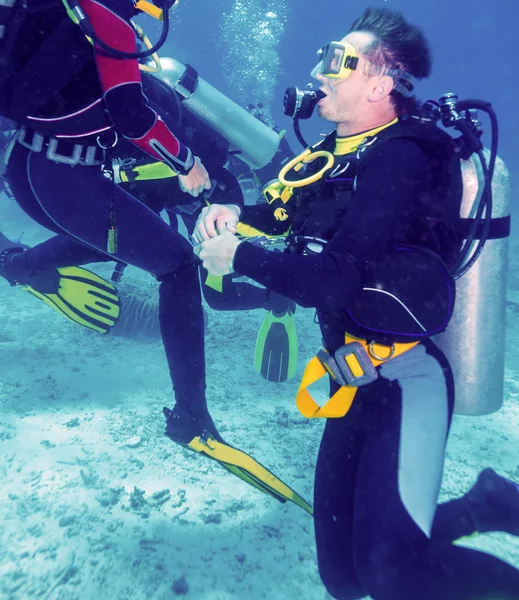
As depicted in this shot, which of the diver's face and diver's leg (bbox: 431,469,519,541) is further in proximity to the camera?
diver's leg (bbox: 431,469,519,541)

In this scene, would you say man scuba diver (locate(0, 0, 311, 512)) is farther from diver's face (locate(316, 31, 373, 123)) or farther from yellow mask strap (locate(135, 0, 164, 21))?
diver's face (locate(316, 31, 373, 123))

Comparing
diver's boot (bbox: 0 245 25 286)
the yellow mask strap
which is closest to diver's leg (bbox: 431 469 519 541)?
the yellow mask strap

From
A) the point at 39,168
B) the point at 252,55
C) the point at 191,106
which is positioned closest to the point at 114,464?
the point at 39,168

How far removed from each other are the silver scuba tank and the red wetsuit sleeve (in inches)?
86.2

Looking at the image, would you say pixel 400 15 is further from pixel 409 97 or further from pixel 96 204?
pixel 96 204

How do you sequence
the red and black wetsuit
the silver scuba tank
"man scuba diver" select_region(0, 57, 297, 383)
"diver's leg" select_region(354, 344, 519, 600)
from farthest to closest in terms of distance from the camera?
"man scuba diver" select_region(0, 57, 297, 383), the silver scuba tank, the red and black wetsuit, "diver's leg" select_region(354, 344, 519, 600)

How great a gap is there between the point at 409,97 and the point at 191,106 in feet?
13.1

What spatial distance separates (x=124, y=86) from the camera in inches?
77.5

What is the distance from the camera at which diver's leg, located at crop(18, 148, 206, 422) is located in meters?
2.23

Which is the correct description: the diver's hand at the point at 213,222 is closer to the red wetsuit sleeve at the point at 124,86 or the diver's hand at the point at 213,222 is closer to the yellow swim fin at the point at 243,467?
the red wetsuit sleeve at the point at 124,86

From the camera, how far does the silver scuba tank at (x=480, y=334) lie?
277cm

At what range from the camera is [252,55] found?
40.8m

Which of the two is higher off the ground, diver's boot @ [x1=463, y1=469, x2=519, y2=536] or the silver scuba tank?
the silver scuba tank

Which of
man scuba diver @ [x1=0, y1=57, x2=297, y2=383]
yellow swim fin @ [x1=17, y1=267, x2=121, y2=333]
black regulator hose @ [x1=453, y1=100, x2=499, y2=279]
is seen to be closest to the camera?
black regulator hose @ [x1=453, y1=100, x2=499, y2=279]
